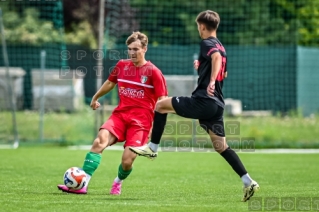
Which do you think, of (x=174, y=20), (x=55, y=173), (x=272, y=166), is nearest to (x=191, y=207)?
(x=55, y=173)

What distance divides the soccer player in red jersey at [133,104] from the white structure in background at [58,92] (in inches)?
502

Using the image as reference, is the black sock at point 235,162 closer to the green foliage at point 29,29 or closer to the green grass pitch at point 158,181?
the green grass pitch at point 158,181

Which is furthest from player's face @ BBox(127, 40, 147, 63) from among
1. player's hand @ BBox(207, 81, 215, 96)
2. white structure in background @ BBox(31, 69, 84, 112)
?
white structure in background @ BBox(31, 69, 84, 112)

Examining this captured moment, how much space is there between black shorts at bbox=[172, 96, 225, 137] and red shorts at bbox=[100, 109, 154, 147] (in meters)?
0.88

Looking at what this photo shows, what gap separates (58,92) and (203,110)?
15773 mm

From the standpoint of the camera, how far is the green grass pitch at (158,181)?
7.55 m

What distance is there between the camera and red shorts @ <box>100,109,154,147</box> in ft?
28.6

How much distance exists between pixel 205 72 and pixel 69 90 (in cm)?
1544

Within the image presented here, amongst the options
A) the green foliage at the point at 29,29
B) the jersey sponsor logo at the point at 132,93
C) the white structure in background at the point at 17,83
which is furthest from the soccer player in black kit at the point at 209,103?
the green foliage at the point at 29,29

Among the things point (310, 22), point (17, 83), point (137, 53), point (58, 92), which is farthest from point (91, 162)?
point (17, 83)

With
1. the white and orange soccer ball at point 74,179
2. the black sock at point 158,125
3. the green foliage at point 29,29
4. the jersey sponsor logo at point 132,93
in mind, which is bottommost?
the green foliage at point 29,29

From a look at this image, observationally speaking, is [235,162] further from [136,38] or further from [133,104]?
[136,38]

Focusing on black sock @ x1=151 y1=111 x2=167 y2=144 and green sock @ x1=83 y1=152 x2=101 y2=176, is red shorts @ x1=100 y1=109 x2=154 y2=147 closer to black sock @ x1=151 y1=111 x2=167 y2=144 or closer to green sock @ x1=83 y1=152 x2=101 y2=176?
green sock @ x1=83 y1=152 x2=101 y2=176

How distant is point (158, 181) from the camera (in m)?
10.5
